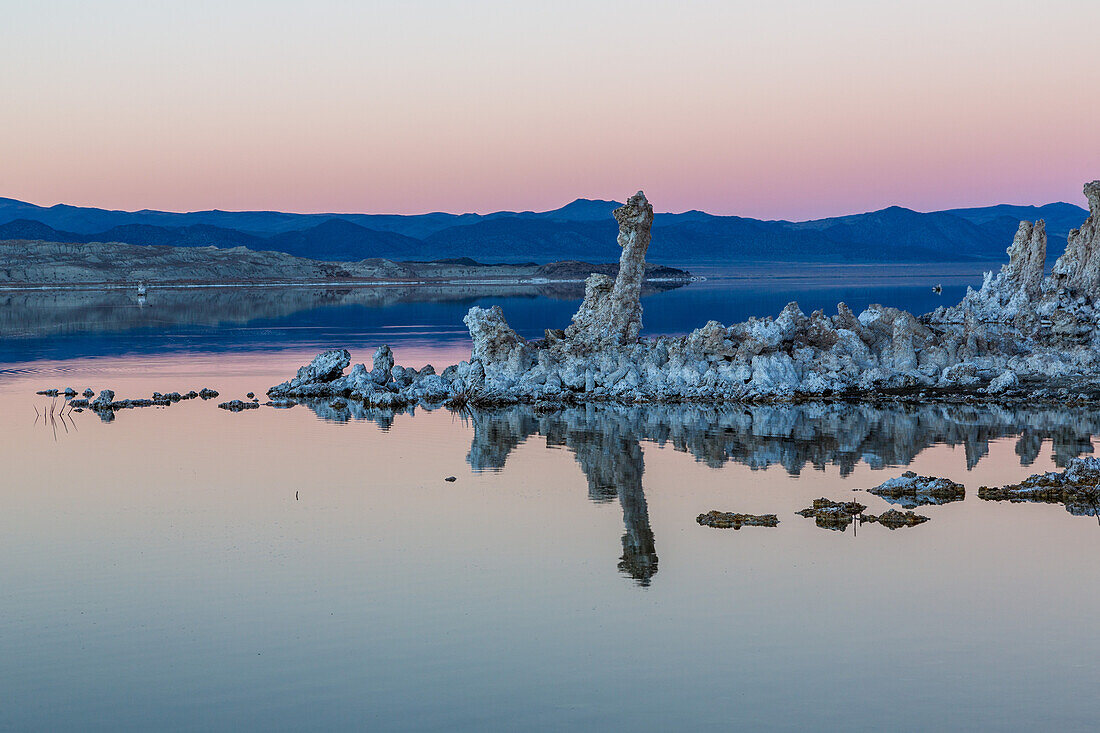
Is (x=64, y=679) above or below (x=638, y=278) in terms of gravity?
below

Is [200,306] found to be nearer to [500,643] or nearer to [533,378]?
[533,378]

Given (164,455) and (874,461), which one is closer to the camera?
(874,461)

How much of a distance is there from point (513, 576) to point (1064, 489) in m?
8.53

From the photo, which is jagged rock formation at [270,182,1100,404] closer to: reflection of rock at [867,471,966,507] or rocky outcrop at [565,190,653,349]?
rocky outcrop at [565,190,653,349]

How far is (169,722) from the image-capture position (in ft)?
33.2

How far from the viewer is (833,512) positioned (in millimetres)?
16625

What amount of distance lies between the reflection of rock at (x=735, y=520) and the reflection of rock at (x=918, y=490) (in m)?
2.20

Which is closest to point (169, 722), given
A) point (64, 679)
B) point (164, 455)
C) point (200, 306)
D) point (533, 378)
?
point (64, 679)

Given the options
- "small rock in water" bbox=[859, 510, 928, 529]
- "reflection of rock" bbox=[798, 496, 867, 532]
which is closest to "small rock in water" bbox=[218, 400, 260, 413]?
"reflection of rock" bbox=[798, 496, 867, 532]

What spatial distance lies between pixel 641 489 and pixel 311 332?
36.9 meters

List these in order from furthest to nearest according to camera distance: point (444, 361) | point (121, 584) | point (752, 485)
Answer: point (444, 361), point (752, 485), point (121, 584)

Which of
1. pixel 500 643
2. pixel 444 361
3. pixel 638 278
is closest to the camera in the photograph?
pixel 500 643

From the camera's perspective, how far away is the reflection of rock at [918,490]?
57.7ft

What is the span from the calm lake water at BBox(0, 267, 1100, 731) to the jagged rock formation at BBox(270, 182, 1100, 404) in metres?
1.55
